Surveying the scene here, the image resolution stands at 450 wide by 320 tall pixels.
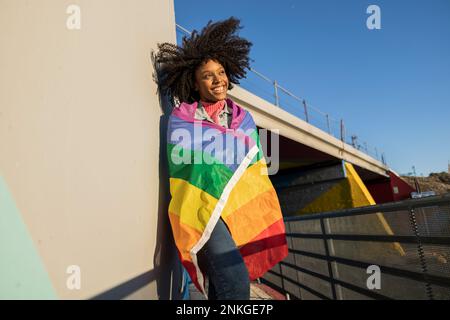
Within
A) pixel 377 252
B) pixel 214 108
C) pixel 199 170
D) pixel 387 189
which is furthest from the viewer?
pixel 387 189

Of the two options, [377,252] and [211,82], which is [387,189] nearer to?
[377,252]

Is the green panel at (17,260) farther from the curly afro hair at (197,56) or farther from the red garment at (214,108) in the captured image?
the curly afro hair at (197,56)

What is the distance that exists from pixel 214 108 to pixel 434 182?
45056 mm

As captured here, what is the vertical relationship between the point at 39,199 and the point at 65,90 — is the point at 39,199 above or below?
below

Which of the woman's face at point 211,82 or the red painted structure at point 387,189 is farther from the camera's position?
the red painted structure at point 387,189

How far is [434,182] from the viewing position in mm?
38094

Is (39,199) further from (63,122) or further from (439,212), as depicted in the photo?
(439,212)

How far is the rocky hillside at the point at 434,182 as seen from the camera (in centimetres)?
3434

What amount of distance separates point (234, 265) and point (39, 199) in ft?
3.07

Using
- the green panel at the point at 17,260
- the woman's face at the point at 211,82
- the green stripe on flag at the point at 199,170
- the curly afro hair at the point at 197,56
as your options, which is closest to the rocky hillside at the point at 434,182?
the curly afro hair at the point at 197,56

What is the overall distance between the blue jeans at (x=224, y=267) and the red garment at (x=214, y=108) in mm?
841

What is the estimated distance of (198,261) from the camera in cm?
156

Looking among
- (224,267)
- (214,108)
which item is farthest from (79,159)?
(214,108)
